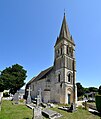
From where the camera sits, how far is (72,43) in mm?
33750

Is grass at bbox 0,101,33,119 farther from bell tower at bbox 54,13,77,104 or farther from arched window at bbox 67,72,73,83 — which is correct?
arched window at bbox 67,72,73,83

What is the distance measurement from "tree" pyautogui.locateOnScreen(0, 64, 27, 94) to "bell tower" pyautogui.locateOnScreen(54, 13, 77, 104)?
12.9 metres

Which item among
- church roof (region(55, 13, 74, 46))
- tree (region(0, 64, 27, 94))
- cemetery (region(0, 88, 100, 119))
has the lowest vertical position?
cemetery (region(0, 88, 100, 119))

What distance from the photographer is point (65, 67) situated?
29938mm

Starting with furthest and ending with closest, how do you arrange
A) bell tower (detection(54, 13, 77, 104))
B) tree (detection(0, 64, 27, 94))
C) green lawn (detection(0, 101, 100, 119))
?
1. tree (detection(0, 64, 27, 94))
2. bell tower (detection(54, 13, 77, 104))
3. green lawn (detection(0, 101, 100, 119))

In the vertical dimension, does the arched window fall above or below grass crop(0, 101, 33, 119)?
above

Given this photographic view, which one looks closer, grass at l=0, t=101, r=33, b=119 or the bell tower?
grass at l=0, t=101, r=33, b=119

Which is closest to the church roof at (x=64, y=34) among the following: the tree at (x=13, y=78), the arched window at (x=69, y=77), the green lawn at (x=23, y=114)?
the arched window at (x=69, y=77)

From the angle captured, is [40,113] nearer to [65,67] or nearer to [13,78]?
[65,67]

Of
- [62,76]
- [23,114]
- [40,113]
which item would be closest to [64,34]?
[62,76]

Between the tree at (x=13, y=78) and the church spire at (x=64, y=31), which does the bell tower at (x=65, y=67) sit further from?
the tree at (x=13, y=78)

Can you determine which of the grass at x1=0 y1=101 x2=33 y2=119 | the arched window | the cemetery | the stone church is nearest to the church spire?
the stone church

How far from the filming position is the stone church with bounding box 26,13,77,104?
29203 mm

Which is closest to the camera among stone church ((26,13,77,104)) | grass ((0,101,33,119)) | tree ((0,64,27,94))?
grass ((0,101,33,119))
